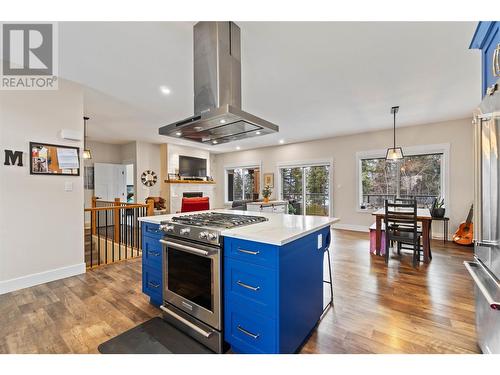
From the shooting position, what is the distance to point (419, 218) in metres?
3.44

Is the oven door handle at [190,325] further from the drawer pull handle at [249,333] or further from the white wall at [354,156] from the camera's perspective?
the white wall at [354,156]

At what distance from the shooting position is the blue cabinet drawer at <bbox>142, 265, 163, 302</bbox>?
87.1 inches

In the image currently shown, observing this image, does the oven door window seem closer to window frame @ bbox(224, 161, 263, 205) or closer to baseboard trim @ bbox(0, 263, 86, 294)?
baseboard trim @ bbox(0, 263, 86, 294)

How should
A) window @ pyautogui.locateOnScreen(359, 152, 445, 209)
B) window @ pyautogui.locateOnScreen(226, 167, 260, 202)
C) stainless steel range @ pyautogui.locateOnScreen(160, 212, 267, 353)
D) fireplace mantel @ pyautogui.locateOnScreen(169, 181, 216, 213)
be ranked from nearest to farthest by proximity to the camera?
stainless steel range @ pyautogui.locateOnScreen(160, 212, 267, 353), window @ pyautogui.locateOnScreen(359, 152, 445, 209), fireplace mantel @ pyautogui.locateOnScreen(169, 181, 216, 213), window @ pyautogui.locateOnScreen(226, 167, 260, 202)

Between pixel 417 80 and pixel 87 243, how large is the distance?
711 cm

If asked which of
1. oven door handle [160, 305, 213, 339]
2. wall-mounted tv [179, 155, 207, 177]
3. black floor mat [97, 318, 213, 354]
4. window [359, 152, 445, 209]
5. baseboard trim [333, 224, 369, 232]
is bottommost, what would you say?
black floor mat [97, 318, 213, 354]

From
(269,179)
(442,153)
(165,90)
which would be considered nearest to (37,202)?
(165,90)

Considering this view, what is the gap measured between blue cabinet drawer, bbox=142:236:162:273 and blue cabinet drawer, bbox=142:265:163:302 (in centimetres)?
5

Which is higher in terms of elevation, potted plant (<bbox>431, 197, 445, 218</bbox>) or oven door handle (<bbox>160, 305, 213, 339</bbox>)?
potted plant (<bbox>431, 197, 445, 218</bbox>)

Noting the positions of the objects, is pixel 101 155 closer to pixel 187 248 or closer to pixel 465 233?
pixel 187 248

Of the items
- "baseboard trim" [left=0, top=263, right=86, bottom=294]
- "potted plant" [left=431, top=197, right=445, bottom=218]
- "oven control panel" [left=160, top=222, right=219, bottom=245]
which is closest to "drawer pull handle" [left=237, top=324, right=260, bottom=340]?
Result: "oven control panel" [left=160, top=222, right=219, bottom=245]

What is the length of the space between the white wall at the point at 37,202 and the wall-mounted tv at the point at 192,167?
4584 millimetres

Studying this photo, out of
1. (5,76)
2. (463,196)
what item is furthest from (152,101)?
(463,196)

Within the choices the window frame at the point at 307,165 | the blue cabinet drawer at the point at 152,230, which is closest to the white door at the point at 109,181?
the window frame at the point at 307,165
